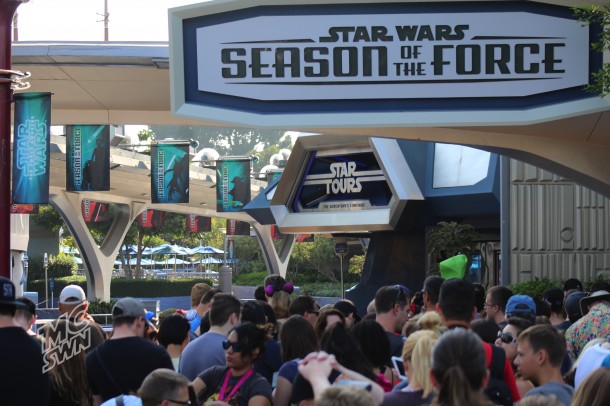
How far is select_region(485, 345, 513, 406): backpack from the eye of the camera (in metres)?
6.07

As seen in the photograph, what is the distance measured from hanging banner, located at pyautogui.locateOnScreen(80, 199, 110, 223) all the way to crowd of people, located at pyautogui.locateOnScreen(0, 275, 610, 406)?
45534 millimetres

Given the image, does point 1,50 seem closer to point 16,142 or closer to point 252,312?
point 16,142

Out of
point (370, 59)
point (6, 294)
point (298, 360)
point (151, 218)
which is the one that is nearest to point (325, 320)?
point (298, 360)

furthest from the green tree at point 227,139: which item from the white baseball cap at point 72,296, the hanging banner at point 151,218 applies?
the white baseball cap at point 72,296

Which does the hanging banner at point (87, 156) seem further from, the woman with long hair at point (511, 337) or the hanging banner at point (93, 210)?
the hanging banner at point (93, 210)

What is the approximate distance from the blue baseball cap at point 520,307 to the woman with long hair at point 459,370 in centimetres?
395

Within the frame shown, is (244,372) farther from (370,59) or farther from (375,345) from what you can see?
(370,59)

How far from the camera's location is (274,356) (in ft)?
25.8

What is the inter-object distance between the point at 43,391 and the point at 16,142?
739 centimetres

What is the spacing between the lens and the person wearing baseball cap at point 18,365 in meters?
6.04

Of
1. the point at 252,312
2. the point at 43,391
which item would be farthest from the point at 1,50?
the point at 43,391

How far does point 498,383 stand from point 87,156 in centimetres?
1683

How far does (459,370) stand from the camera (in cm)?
448

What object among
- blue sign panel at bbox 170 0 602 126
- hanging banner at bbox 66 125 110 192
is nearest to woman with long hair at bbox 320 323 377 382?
blue sign panel at bbox 170 0 602 126
